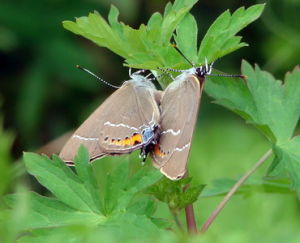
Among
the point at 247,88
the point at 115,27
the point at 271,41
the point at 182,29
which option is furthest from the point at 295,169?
the point at 271,41

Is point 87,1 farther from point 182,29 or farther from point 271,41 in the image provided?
point 182,29

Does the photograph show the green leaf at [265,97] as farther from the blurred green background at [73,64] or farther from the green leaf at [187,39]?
the blurred green background at [73,64]

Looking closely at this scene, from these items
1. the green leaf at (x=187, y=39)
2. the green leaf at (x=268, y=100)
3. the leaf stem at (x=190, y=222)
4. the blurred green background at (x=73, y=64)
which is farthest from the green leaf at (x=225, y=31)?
the blurred green background at (x=73, y=64)

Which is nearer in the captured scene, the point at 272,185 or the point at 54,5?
the point at 272,185

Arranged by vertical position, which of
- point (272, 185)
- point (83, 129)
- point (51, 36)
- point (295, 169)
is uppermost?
point (83, 129)

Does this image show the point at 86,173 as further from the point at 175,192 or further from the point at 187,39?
the point at 187,39

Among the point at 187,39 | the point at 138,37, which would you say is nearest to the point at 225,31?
the point at 187,39

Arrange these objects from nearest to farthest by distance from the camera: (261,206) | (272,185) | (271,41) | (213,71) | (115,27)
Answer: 1. (115,27)
2. (213,71)
3. (272,185)
4. (261,206)
5. (271,41)
